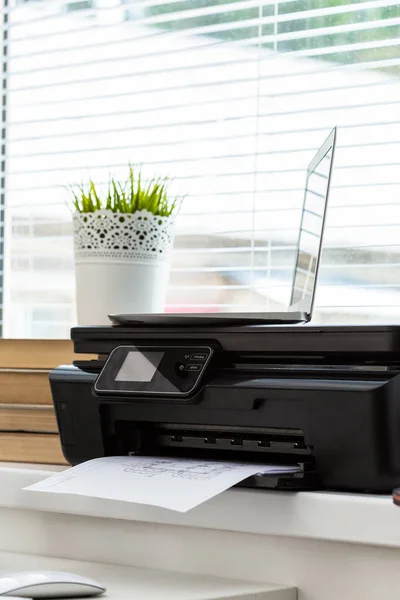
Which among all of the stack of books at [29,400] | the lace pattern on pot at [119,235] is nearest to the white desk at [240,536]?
the stack of books at [29,400]

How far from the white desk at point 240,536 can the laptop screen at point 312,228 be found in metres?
0.30

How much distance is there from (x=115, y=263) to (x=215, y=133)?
383 mm

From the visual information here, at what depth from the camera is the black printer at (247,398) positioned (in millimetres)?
1086

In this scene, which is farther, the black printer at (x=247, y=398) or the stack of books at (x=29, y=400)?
the stack of books at (x=29, y=400)

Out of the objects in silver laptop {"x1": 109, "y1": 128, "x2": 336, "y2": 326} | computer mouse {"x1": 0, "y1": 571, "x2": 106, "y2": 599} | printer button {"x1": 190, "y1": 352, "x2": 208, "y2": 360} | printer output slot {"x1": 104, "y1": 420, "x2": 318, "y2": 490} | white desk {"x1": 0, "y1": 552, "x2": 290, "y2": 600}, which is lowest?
white desk {"x1": 0, "y1": 552, "x2": 290, "y2": 600}

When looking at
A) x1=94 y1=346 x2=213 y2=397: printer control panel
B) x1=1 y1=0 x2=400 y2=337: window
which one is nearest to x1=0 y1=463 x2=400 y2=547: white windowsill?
x1=94 y1=346 x2=213 y2=397: printer control panel

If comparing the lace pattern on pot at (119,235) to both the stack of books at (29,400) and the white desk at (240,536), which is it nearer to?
the stack of books at (29,400)

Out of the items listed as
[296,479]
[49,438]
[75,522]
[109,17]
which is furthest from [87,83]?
[296,479]

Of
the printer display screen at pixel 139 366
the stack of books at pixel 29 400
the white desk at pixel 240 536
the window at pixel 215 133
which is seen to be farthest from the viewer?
the window at pixel 215 133

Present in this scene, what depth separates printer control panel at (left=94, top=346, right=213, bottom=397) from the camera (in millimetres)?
1176

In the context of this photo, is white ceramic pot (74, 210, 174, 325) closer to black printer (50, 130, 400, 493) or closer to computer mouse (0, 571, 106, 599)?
black printer (50, 130, 400, 493)

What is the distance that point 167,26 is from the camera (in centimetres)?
189

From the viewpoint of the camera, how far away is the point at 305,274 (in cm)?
136

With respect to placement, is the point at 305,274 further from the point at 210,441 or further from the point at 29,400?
the point at 29,400
